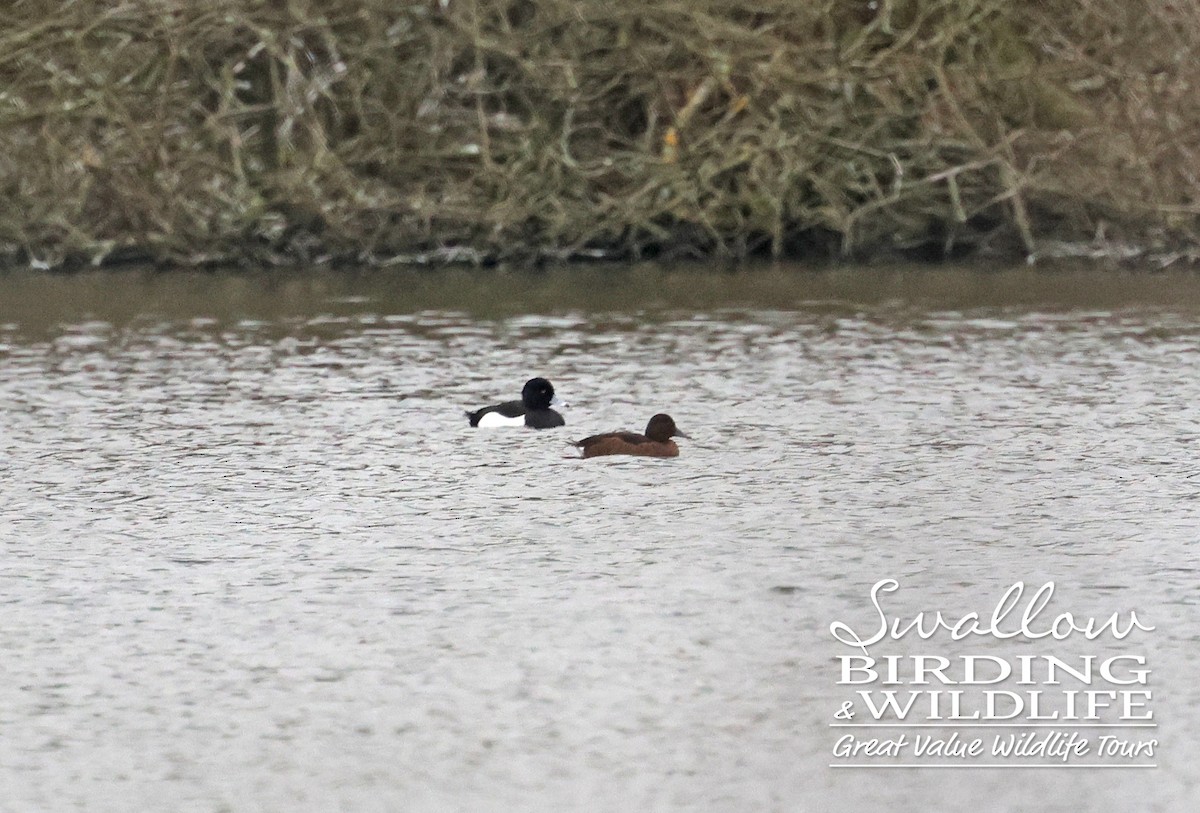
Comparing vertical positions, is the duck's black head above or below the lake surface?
above

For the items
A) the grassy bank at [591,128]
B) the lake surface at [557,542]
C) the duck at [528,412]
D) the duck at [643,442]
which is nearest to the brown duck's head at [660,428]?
the duck at [643,442]

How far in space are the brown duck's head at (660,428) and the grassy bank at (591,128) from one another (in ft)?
35.3

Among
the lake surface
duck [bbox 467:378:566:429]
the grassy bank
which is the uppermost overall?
the grassy bank

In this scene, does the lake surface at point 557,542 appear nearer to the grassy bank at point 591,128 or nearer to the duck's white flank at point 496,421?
the duck's white flank at point 496,421

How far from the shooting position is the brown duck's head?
516 inches

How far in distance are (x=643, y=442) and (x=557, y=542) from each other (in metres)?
2.33

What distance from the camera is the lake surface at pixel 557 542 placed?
292 inches

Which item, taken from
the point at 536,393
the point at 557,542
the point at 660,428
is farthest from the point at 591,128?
the point at 557,542

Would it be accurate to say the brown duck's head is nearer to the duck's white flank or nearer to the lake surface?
the lake surface

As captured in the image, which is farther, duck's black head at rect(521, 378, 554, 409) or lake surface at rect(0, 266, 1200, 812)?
A: duck's black head at rect(521, 378, 554, 409)

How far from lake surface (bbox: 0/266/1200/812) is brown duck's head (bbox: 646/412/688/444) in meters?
0.16

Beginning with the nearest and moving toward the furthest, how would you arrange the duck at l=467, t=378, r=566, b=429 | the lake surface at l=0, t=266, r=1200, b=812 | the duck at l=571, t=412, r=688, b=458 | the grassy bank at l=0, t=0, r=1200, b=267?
the lake surface at l=0, t=266, r=1200, b=812 → the duck at l=571, t=412, r=688, b=458 → the duck at l=467, t=378, r=566, b=429 → the grassy bank at l=0, t=0, r=1200, b=267

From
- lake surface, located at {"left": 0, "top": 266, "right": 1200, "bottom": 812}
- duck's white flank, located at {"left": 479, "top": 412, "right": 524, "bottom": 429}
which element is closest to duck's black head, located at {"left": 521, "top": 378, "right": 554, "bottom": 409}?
duck's white flank, located at {"left": 479, "top": 412, "right": 524, "bottom": 429}

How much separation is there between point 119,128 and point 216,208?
47.5 inches
